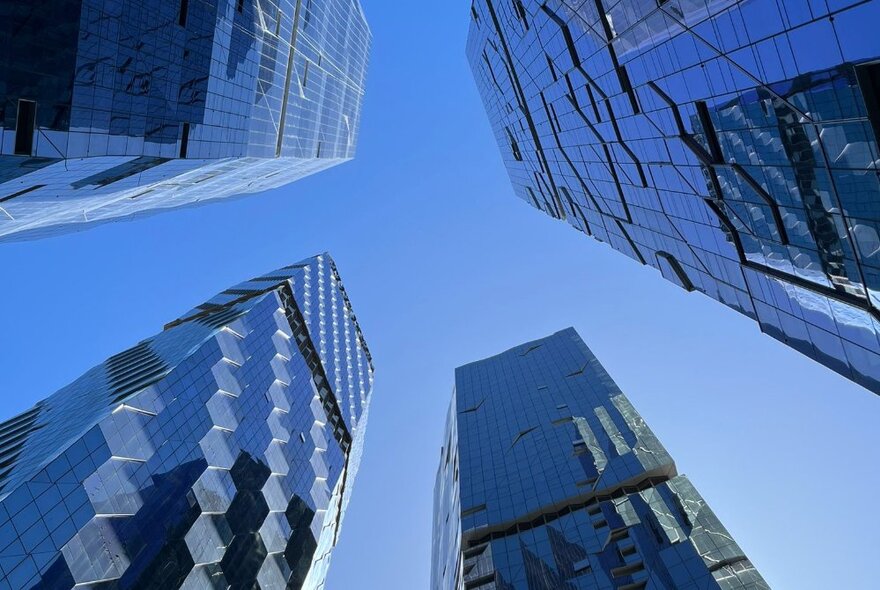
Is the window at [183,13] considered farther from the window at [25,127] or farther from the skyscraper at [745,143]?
the skyscraper at [745,143]

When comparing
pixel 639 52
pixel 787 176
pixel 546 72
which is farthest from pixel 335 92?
pixel 787 176

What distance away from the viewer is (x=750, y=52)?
699 inches

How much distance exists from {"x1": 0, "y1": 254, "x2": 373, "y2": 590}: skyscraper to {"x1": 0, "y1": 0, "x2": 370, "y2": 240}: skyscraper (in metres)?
12.7

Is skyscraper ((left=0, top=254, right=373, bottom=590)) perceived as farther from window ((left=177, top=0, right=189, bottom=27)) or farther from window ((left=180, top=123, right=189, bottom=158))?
window ((left=177, top=0, right=189, bottom=27))

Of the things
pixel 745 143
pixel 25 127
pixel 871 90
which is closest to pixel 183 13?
pixel 25 127

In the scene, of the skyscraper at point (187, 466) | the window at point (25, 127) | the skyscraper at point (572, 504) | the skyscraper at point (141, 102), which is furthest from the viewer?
the skyscraper at point (572, 504)

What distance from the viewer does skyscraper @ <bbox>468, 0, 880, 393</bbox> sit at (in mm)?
14773

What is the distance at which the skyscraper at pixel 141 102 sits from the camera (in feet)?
67.5

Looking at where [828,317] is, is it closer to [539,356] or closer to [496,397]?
[496,397]

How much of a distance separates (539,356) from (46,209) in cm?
7670

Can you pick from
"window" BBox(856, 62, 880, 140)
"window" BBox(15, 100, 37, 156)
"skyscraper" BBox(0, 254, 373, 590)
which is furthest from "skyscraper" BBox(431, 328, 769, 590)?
"window" BBox(15, 100, 37, 156)

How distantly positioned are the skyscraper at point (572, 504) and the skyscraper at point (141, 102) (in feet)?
139

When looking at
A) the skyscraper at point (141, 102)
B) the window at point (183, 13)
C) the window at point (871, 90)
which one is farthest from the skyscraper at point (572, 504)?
the window at point (183, 13)

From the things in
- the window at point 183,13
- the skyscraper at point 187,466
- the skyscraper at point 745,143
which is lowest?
the skyscraper at point 187,466
